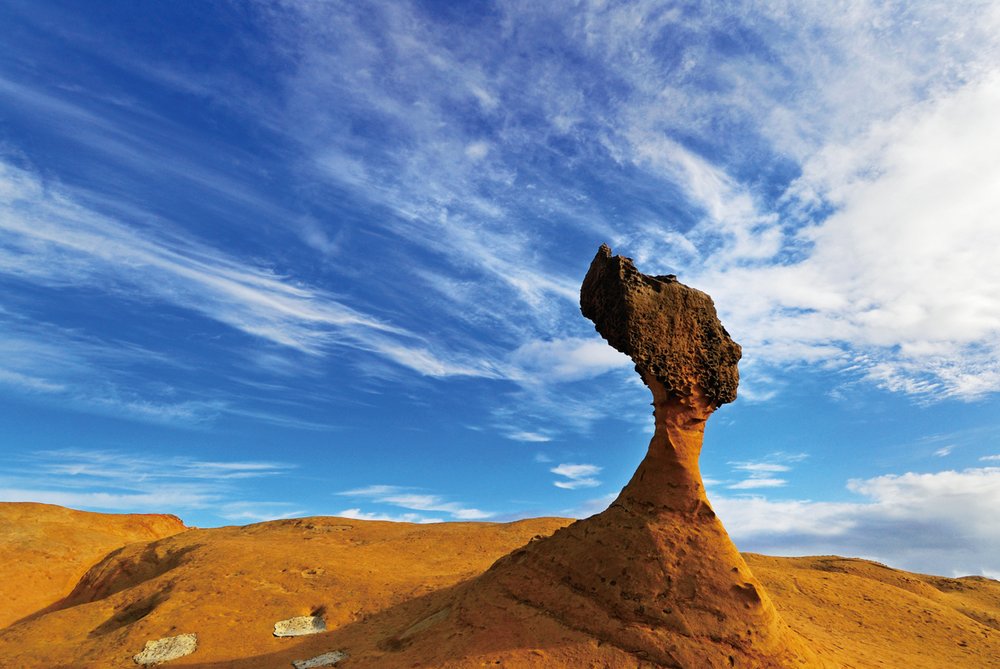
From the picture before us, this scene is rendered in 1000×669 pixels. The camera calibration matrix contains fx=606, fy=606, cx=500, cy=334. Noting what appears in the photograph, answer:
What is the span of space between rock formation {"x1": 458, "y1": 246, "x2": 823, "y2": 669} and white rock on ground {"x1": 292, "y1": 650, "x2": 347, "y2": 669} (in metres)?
3.00

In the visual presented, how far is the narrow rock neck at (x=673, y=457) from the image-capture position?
11109 millimetres

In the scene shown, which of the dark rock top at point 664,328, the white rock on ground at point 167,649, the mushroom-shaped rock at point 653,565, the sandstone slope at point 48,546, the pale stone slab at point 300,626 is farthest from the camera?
the sandstone slope at point 48,546

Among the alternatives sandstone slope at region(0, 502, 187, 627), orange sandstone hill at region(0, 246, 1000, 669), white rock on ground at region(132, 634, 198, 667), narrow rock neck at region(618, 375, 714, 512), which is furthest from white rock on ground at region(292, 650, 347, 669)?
sandstone slope at region(0, 502, 187, 627)

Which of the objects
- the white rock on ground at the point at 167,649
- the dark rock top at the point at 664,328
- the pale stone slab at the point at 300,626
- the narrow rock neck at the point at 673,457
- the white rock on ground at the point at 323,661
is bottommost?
the white rock on ground at the point at 323,661

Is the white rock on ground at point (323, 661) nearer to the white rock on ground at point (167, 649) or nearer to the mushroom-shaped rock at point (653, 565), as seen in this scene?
the mushroom-shaped rock at point (653, 565)

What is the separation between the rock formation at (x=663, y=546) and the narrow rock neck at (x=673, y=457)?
19mm

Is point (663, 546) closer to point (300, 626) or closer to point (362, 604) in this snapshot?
point (362, 604)

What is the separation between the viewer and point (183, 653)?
1201 centimetres

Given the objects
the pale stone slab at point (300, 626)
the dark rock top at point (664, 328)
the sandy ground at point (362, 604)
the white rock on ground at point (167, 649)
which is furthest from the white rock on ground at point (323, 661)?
the dark rock top at point (664, 328)

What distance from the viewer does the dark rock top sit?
1088cm

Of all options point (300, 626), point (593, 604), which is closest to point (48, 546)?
point (300, 626)

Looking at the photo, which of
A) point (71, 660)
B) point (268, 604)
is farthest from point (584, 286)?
point (71, 660)

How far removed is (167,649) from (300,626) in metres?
2.54

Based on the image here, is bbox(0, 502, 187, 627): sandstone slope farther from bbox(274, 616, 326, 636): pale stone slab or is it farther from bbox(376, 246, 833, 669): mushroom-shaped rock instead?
bbox(376, 246, 833, 669): mushroom-shaped rock
